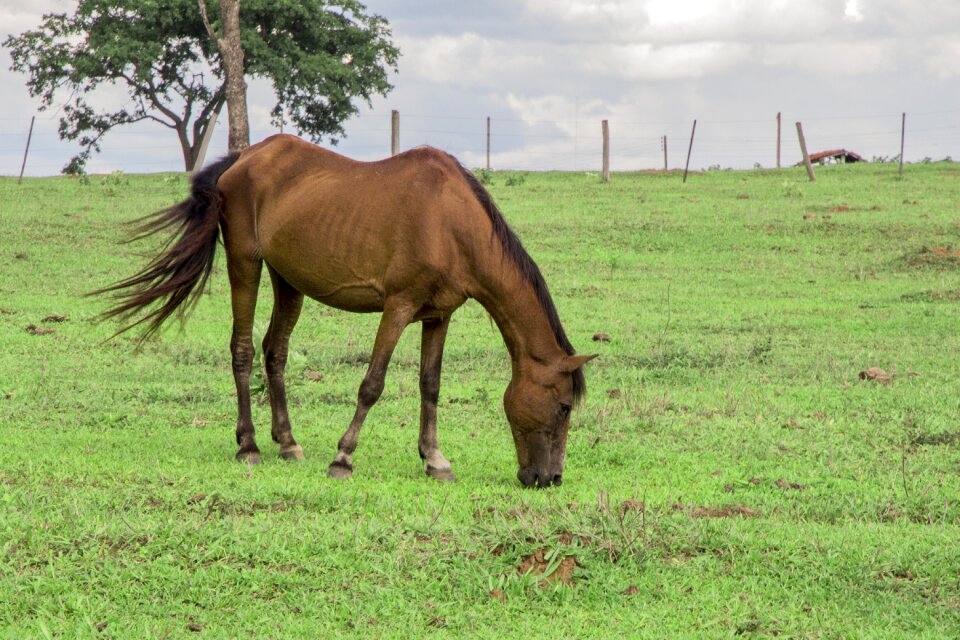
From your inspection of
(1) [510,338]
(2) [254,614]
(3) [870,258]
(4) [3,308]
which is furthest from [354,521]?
(3) [870,258]

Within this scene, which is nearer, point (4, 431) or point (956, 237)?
point (4, 431)

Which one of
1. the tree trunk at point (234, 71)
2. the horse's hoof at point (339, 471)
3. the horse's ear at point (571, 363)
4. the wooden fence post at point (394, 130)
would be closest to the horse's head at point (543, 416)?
the horse's ear at point (571, 363)

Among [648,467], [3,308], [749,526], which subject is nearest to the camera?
[749,526]

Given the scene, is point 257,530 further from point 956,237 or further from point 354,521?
point 956,237

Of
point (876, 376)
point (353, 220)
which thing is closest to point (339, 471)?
point (353, 220)

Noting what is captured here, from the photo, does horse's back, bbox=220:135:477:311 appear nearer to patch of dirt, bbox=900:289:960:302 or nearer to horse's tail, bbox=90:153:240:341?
horse's tail, bbox=90:153:240:341

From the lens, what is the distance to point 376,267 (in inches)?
286

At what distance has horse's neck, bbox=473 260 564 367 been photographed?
6.92 meters

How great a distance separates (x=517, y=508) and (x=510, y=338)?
1442 millimetres

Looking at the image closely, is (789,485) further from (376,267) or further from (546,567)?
(376,267)

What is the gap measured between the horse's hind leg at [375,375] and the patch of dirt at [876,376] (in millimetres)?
→ 5555

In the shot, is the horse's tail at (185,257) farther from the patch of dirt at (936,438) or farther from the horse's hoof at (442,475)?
the patch of dirt at (936,438)

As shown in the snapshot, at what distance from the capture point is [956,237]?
20172 millimetres

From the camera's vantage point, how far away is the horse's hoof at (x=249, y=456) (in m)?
7.63
